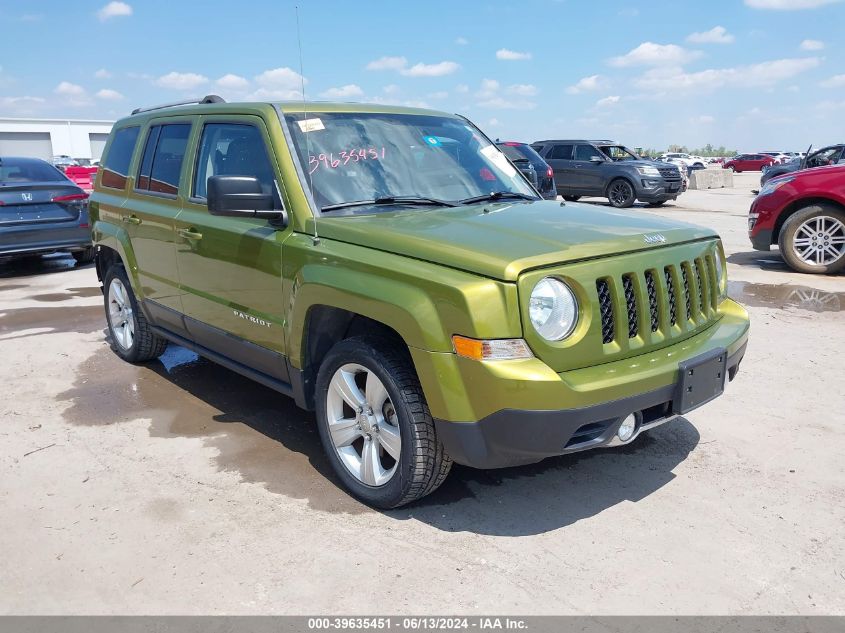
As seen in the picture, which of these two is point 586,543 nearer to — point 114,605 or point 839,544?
point 839,544

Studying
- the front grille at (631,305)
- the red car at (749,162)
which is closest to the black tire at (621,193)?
the front grille at (631,305)

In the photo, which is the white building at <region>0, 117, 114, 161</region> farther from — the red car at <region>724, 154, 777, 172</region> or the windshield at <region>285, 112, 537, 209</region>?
the windshield at <region>285, 112, 537, 209</region>

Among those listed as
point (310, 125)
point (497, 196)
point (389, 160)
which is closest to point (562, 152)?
point (497, 196)

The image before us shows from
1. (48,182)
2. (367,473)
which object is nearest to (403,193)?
(367,473)

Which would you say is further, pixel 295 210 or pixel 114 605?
pixel 295 210

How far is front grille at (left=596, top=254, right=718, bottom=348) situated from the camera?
300cm

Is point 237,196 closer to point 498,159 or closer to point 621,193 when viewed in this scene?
point 498,159

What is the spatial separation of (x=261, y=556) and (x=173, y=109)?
3334mm

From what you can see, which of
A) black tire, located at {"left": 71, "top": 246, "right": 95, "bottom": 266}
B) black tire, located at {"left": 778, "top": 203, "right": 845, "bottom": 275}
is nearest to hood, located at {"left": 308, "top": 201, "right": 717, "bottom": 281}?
black tire, located at {"left": 778, "top": 203, "right": 845, "bottom": 275}

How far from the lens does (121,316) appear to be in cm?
593

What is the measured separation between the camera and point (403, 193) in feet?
12.6

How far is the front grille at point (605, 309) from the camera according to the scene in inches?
118

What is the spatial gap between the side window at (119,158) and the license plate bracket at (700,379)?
431cm

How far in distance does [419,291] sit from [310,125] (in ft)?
4.92
